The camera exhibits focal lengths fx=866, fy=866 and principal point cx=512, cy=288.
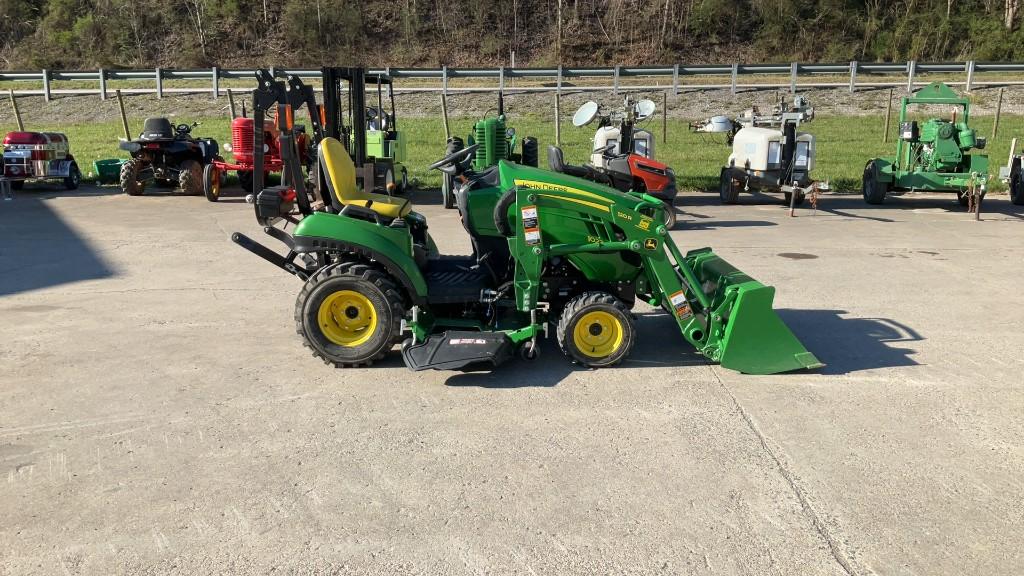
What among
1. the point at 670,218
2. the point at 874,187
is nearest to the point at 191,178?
the point at 670,218

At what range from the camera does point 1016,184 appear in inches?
536

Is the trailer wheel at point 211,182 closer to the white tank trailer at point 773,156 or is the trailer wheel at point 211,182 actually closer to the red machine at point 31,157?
the red machine at point 31,157

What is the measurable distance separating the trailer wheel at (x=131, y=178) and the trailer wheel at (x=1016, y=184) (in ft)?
46.1

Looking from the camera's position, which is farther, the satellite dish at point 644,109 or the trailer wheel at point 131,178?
the trailer wheel at point 131,178

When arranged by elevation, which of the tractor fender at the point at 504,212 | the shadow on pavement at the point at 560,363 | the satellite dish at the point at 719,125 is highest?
the satellite dish at the point at 719,125

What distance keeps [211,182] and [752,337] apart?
10533 millimetres

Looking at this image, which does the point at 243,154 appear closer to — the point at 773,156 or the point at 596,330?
the point at 773,156

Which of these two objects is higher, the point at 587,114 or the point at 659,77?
the point at 659,77

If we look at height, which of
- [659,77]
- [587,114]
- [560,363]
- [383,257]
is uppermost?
[659,77]

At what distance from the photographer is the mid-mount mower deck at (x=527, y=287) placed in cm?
533

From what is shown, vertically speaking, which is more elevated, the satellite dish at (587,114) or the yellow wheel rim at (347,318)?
the satellite dish at (587,114)

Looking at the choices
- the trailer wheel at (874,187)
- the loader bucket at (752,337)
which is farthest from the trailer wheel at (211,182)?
the trailer wheel at (874,187)

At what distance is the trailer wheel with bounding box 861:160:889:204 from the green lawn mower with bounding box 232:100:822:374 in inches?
360

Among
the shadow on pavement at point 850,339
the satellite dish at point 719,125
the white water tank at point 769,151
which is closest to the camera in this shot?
the shadow on pavement at point 850,339
